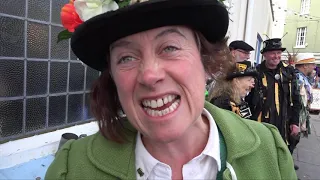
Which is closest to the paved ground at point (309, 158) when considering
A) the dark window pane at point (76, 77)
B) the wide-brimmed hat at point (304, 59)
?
the wide-brimmed hat at point (304, 59)

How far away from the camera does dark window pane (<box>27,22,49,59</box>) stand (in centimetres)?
212

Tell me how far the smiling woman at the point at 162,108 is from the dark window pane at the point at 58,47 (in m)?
1.25

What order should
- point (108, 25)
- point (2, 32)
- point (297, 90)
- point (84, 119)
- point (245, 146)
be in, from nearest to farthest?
point (108, 25) → point (245, 146) → point (2, 32) → point (84, 119) → point (297, 90)

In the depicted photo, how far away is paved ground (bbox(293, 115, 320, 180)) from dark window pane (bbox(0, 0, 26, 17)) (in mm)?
4384

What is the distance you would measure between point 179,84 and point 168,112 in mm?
106

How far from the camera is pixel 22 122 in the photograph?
7.13 feet

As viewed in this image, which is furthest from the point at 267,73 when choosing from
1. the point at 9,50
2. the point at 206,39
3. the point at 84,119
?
the point at 9,50

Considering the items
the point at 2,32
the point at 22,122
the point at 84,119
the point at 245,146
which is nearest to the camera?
the point at 245,146

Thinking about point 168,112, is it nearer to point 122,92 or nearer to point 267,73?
point 122,92

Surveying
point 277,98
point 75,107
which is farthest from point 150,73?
point 277,98

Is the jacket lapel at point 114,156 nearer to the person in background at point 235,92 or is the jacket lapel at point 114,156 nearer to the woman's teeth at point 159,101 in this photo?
the woman's teeth at point 159,101

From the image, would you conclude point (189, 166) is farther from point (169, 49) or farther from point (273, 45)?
point (273, 45)

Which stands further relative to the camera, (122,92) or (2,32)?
(2,32)

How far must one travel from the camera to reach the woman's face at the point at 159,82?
3.15ft
